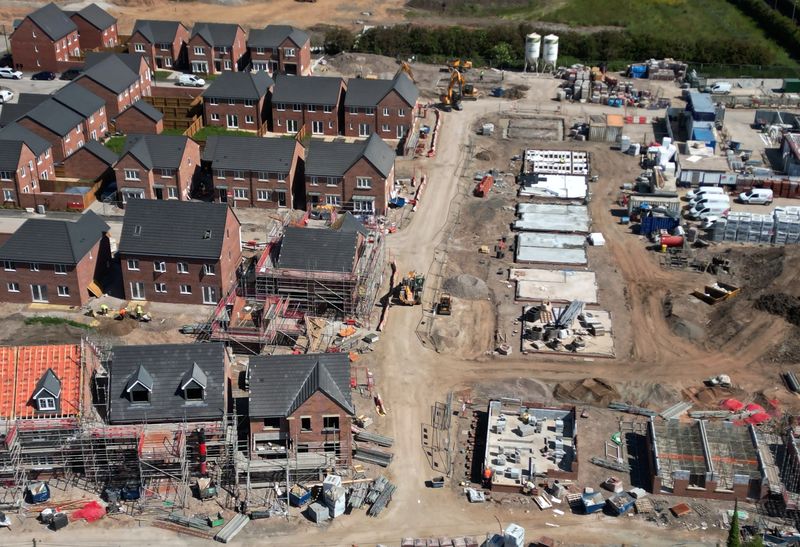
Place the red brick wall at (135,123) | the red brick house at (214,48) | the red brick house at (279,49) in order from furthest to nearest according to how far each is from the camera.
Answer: the red brick house at (214,48) < the red brick house at (279,49) < the red brick wall at (135,123)

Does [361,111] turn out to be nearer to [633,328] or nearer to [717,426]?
[633,328]

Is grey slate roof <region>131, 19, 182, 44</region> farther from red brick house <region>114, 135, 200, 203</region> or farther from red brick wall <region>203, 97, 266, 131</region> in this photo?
red brick house <region>114, 135, 200, 203</region>


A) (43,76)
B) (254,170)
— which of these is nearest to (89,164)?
(254,170)

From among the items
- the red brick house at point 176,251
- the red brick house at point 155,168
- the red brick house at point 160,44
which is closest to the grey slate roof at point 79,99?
the red brick house at point 155,168

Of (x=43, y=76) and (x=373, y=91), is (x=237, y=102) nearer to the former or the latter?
(x=373, y=91)

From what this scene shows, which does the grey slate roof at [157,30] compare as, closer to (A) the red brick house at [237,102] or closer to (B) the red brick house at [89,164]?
(A) the red brick house at [237,102]
